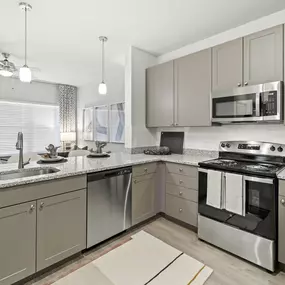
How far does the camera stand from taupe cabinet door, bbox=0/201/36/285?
1.59 metres

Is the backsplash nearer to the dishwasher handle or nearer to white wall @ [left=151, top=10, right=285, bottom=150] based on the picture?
white wall @ [left=151, top=10, right=285, bottom=150]

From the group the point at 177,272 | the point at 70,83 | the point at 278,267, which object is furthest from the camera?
the point at 70,83

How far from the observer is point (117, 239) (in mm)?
2455

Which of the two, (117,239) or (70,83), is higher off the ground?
(70,83)

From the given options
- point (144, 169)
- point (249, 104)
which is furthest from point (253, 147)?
point (144, 169)

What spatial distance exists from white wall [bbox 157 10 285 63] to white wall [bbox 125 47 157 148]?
1.59ft

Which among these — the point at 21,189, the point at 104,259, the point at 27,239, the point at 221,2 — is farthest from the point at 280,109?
the point at 27,239

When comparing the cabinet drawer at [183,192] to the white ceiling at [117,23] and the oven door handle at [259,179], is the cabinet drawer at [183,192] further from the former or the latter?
the white ceiling at [117,23]

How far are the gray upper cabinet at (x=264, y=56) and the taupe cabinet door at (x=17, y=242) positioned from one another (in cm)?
252

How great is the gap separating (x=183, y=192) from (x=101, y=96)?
150 inches

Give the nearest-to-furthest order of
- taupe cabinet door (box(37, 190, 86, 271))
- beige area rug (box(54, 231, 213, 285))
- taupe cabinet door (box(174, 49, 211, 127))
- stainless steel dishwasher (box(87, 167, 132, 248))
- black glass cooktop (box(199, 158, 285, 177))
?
beige area rug (box(54, 231, 213, 285))
taupe cabinet door (box(37, 190, 86, 271))
black glass cooktop (box(199, 158, 285, 177))
stainless steel dishwasher (box(87, 167, 132, 248))
taupe cabinet door (box(174, 49, 211, 127))

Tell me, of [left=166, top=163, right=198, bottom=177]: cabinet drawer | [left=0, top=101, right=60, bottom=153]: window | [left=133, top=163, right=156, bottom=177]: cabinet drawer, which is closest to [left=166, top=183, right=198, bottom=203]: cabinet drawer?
[left=166, top=163, right=198, bottom=177]: cabinet drawer

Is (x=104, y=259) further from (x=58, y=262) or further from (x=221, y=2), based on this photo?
(x=221, y=2)

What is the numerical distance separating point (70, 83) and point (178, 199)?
4.73m
